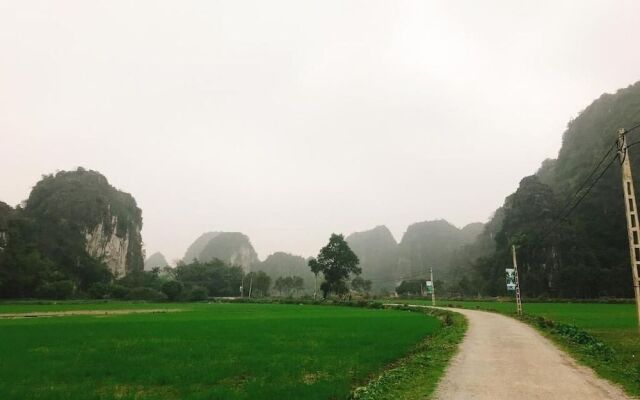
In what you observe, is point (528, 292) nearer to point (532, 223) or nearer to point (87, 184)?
point (532, 223)

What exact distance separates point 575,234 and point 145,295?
3241 inches

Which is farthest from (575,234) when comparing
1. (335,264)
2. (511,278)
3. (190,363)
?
(190,363)

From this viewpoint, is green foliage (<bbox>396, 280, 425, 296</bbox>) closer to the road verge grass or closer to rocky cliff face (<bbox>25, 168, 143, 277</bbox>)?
rocky cliff face (<bbox>25, 168, 143, 277</bbox>)

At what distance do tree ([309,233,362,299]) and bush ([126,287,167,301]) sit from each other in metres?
31.5

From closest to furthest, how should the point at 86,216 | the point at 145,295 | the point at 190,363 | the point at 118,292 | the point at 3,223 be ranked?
the point at 190,363 < the point at 3,223 < the point at 118,292 < the point at 145,295 < the point at 86,216

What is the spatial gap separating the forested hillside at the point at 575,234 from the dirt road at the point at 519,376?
6370 cm

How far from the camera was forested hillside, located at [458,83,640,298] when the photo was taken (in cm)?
6906

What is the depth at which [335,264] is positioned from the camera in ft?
280

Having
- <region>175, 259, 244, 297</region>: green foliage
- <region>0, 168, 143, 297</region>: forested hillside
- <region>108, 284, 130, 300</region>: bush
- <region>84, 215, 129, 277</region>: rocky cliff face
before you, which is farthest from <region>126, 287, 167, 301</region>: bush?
<region>84, 215, 129, 277</region>: rocky cliff face

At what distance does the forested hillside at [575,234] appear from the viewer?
69.1 meters

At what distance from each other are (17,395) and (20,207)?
124 meters

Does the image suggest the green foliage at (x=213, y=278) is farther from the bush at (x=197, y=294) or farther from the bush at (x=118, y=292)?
the bush at (x=118, y=292)

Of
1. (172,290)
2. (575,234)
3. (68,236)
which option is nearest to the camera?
(575,234)

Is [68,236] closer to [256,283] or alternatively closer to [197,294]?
[197,294]
